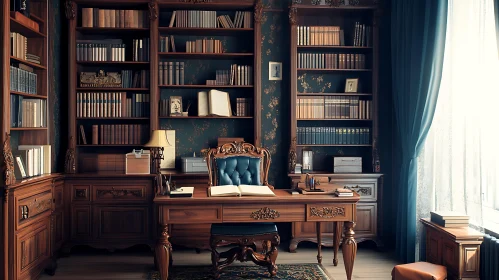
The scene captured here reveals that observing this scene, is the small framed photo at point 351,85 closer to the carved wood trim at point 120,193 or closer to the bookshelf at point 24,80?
the carved wood trim at point 120,193

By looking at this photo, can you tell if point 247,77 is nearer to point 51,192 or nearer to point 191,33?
point 191,33

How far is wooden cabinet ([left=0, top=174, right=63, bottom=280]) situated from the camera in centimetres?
364

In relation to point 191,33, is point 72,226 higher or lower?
lower

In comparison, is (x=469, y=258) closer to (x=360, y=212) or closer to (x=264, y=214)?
(x=264, y=214)

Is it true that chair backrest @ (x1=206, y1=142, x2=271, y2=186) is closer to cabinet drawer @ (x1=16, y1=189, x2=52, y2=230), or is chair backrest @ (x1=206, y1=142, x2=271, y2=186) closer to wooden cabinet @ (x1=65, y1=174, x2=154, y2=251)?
wooden cabinet @ (x1=65, y1=174, x2=154, y2=251)

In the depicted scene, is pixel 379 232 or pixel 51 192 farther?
pixel 379 232

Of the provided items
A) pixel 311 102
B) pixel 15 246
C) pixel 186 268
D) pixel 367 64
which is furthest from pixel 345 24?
pixel 15 246

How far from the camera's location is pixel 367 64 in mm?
5473

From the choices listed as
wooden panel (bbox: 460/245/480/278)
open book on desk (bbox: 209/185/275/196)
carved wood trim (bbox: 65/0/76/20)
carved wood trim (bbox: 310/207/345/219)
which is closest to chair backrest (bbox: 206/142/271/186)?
open book on desk (bbox: 209/185/275/196)

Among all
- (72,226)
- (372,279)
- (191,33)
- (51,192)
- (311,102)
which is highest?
(191,33)

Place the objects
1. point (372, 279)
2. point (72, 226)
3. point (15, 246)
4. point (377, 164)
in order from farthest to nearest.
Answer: point (377, 164) < point (72, 226) < point (372, 279) < point (15, 246)

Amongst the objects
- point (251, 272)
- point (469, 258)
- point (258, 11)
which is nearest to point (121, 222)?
point (251, 272)

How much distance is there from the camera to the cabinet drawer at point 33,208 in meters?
3.75

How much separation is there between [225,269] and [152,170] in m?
1.36
